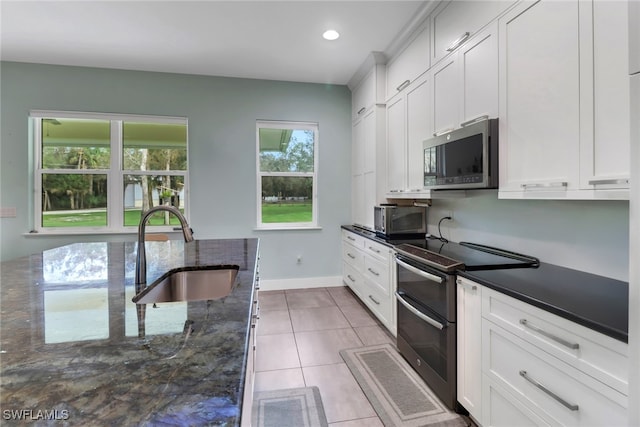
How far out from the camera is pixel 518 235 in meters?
2.02

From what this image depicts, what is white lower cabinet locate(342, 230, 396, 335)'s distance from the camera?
271 centimetres

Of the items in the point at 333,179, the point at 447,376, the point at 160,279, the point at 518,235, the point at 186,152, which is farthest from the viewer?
the point at 333,179

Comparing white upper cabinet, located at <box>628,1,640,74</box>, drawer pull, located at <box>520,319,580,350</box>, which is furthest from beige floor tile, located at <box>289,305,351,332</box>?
white upper cabinet, located at <box>628,1,640,74</box>

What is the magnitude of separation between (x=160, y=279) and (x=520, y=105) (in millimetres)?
2020

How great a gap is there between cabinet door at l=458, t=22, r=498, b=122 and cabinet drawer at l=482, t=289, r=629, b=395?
1.15 meters

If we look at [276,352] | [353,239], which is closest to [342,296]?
[353,239]

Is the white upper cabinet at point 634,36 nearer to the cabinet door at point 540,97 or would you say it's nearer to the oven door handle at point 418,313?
the cabinet door at point 540,97

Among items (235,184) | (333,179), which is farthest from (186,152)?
(333,179)

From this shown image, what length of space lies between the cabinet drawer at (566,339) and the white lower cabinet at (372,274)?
126 centimetres

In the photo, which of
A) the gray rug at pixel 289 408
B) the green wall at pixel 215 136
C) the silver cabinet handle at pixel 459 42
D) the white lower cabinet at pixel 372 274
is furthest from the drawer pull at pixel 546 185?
the green wall at pixel 215 136

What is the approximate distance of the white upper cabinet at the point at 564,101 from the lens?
1.19 m

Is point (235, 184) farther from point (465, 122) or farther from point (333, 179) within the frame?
point (465, 122)

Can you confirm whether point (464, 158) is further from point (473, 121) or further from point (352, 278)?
point (352, 278)

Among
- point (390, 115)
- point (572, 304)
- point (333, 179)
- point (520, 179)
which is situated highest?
point (390, 115)
